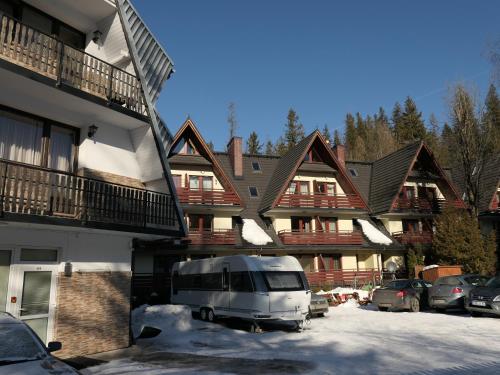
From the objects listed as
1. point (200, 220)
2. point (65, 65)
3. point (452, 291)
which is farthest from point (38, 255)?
point (200, 220)

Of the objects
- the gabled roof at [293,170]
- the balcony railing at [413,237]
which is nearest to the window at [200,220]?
the gabled roof at [293,170]

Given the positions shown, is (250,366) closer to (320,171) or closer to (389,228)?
(320,171)

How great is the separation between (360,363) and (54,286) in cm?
777

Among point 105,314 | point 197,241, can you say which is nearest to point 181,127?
point 197,241

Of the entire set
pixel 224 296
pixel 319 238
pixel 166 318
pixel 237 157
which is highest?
pixel 237 157

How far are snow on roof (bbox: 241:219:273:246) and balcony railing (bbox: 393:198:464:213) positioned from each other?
36.4 feet

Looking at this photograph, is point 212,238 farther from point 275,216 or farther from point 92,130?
point 92,130

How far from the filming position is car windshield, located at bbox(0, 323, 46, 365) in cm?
590

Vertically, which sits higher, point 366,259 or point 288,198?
point 288,198

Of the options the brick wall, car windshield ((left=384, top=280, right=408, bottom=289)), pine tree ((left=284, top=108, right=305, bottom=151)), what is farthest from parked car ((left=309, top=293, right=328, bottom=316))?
pine tree ((left=284, top=108, right=305, bottom=151))

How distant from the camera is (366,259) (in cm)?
3231

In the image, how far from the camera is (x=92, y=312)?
11000 mm

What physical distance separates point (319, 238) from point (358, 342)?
59.6 feet

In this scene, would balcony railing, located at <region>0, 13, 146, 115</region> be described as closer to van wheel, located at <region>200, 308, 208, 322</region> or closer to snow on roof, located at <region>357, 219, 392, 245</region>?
van wheel, located at <region>200, 308, 208, 322</region>
